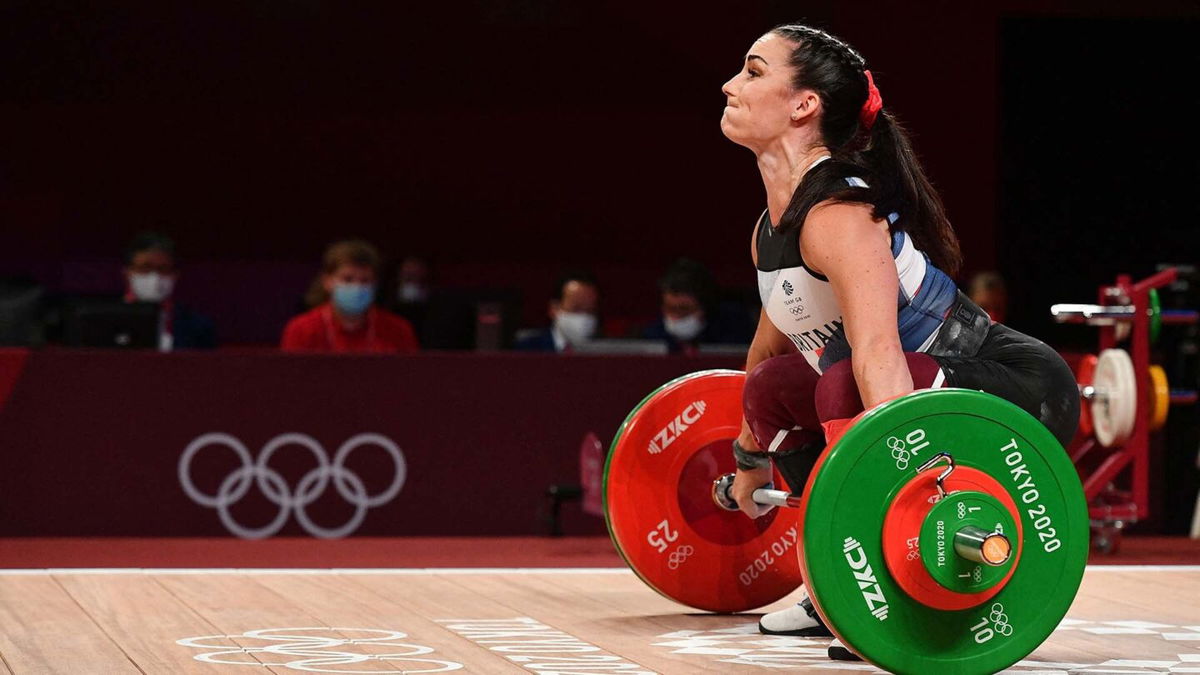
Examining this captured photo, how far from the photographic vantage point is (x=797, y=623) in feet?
11.9

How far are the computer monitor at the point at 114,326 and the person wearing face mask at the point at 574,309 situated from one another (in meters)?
1.68

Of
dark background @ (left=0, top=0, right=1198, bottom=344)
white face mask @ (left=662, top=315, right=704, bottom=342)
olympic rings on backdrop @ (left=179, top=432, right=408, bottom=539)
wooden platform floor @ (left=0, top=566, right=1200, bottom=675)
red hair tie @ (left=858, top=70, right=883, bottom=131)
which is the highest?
dark background @ (left=0, top=0, right=1198, bottom=344)

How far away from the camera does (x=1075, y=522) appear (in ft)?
9.66

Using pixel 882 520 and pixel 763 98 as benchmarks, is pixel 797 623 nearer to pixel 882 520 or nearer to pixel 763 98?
pixel 882 520

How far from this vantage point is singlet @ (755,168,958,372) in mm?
3146

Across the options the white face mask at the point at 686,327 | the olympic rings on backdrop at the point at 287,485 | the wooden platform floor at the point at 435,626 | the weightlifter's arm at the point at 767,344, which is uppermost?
the white face mask at the point at 686,327

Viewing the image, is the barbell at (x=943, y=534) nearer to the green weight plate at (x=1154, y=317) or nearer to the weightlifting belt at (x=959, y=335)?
the weightlifting belt at (x=959, y=335)

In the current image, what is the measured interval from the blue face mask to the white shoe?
11.7 feet

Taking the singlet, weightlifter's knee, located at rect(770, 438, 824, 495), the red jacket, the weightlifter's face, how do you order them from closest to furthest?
1. the singlet
2. the weightlifter's face
3. weightlifter's knee, located at rect(770, 438, 824, 495)
4. the red jacket

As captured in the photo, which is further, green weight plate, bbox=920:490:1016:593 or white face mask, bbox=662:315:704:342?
white face mask, bbox=662:315:704:342

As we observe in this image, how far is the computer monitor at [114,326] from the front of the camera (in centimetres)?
617

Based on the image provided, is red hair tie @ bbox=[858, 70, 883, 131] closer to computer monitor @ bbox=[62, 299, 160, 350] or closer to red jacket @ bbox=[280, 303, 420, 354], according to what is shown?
computer monitor @ bbox=[62, 299, 160, 350]

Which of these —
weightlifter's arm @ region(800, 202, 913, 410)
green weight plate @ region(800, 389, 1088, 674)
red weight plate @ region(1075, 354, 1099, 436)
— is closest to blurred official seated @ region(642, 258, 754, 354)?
red weight plate @ region(1075, 354, 1099, 436)

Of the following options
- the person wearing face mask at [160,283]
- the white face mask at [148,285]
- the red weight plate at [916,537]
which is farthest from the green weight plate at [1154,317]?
the white face mask at [148,285]
